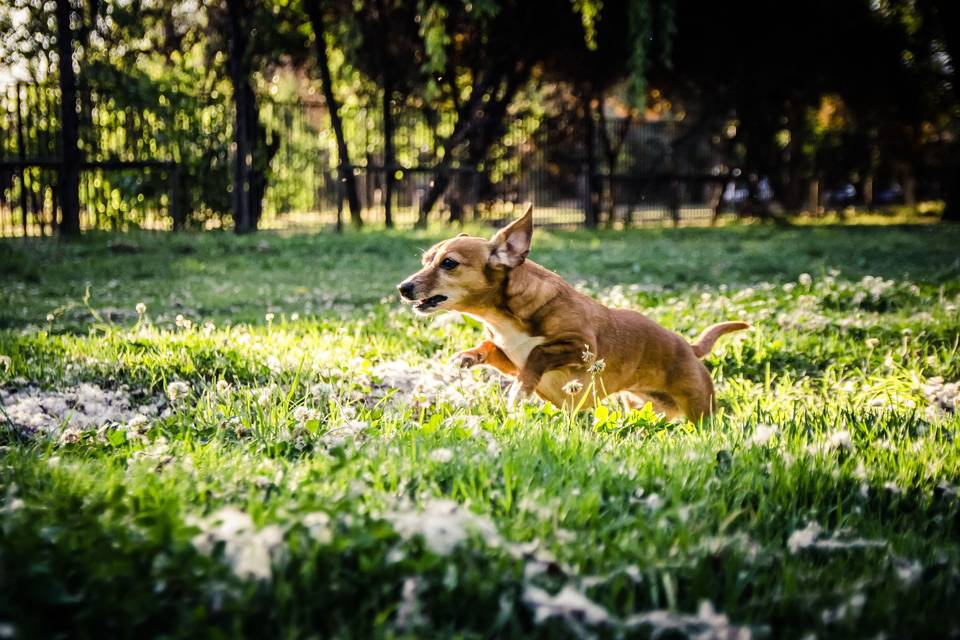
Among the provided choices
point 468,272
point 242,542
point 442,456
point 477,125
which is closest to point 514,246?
point 468,272

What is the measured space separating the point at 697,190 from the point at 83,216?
Result: 20222 mm

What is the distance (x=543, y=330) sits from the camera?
4273 mm

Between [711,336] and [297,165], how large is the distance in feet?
47.6

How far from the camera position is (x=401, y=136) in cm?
1931

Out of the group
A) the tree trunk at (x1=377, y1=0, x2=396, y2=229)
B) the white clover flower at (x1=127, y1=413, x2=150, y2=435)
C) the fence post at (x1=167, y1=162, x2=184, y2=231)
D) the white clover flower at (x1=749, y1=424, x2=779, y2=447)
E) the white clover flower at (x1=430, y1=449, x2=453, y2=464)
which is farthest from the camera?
the tree trunk at (x1=377, y1=0, x2=396, y2=229)

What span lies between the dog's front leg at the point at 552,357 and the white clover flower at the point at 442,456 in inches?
60.7

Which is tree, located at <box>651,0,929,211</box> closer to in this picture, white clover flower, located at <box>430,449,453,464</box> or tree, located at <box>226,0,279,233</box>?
tree, located at <box>226,0,279,233</box>

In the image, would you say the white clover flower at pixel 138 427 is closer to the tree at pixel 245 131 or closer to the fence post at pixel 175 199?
the fence post at pixel 175 199

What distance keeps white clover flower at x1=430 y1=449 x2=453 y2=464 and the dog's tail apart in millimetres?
2527

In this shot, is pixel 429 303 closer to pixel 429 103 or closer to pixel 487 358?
pixel 487 358

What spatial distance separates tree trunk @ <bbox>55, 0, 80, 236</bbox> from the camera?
12.6 m

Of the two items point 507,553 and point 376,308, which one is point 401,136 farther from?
point 507,553

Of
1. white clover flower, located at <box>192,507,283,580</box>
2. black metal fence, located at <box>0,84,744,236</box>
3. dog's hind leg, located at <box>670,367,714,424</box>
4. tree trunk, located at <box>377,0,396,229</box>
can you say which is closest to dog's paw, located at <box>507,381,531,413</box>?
dog's hind leg, located at <box>670,367,714,424</box>

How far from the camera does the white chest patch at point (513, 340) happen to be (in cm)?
432
